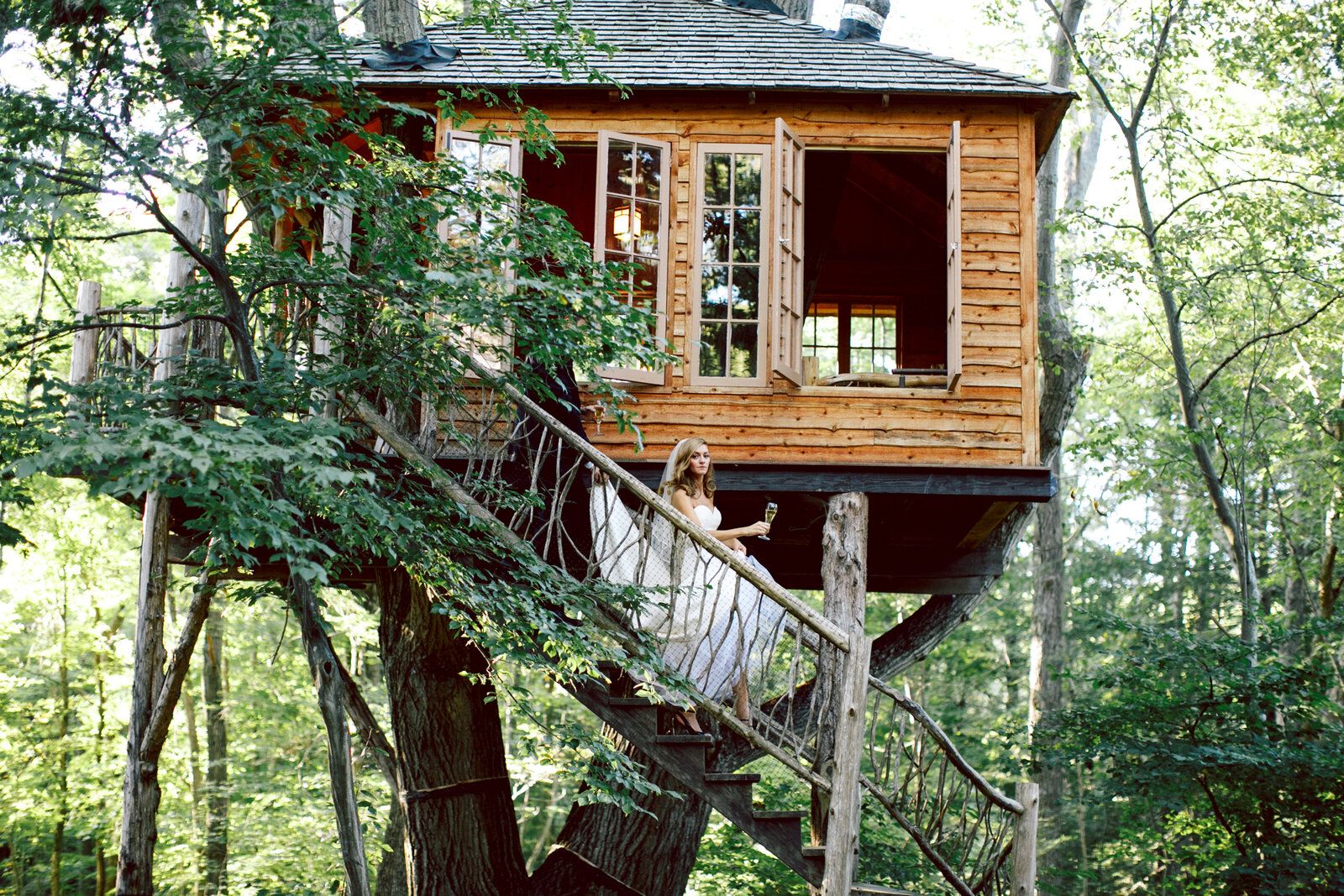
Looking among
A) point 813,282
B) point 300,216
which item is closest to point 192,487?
point 300,216

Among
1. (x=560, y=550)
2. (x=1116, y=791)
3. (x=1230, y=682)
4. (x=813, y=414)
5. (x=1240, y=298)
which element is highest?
(x=1240, y=298)

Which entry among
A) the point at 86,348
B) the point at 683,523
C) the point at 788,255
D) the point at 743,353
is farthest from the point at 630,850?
the point at 86,348

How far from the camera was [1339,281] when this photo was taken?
43.7 ft

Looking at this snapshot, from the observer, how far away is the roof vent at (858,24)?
9.60 meters

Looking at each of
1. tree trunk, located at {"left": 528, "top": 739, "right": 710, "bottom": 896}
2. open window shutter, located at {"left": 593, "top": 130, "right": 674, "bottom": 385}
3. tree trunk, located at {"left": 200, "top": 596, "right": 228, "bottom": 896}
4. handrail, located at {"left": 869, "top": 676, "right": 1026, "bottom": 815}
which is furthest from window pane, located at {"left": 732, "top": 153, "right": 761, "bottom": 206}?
tree trunk, located at {"left": 200, "top": 596, "right": 228, "bottom": 896}

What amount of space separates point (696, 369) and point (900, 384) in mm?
1599

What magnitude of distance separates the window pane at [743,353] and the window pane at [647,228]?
839mm

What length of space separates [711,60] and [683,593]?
4408mm

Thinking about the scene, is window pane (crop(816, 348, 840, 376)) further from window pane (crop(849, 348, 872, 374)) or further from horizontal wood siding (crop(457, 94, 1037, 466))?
horizontal wood siding (crop(457, 94, 1037, 466))

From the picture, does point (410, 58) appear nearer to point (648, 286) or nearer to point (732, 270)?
point (648, 286)

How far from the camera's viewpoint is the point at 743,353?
802 cm

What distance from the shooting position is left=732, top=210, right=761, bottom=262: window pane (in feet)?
26.9

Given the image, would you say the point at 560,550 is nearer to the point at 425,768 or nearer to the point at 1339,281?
the point at 425,768

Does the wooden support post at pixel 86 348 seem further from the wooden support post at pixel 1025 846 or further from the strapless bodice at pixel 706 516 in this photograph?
the wooden support post at pixel 1025 846
